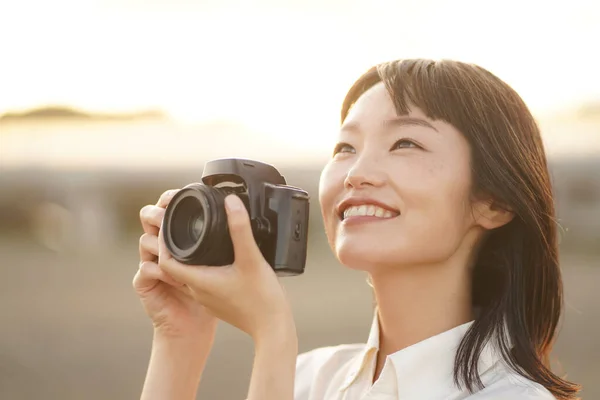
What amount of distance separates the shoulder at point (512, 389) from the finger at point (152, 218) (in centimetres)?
76

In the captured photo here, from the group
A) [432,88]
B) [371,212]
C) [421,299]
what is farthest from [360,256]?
[432,88]

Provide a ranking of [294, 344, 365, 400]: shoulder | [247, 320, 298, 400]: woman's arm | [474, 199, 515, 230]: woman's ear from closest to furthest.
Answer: [247, 320, 298, 400]: woman's arm → [474, 199, 515, 230]: woman's ear → [294, 344, 365, 400]: shoulder

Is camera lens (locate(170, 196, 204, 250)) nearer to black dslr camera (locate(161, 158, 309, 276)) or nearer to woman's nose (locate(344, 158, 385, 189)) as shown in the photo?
black dslr camera (locate(161, 158, 309, 276))

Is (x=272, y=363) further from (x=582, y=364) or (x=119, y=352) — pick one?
(x=119, y=352)

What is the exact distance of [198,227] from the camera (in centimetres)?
148

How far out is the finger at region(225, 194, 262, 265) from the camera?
4.58ft

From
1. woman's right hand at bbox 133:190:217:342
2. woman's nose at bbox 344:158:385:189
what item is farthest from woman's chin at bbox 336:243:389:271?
woman's right hand at bbox 133:190:217:342

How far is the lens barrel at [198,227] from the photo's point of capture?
4.61ft

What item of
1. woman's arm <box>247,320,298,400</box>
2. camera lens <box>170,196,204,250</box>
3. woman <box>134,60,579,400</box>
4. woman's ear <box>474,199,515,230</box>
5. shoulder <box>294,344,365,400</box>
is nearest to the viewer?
woman's arm <box>247,320,298,400</box>

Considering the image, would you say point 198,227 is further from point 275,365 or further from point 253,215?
point 275,365

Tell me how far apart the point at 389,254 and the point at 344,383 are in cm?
39

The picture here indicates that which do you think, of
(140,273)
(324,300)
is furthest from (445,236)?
(324,300)

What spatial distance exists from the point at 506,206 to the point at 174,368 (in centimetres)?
84

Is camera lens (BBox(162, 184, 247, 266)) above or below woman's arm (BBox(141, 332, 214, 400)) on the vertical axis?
above
